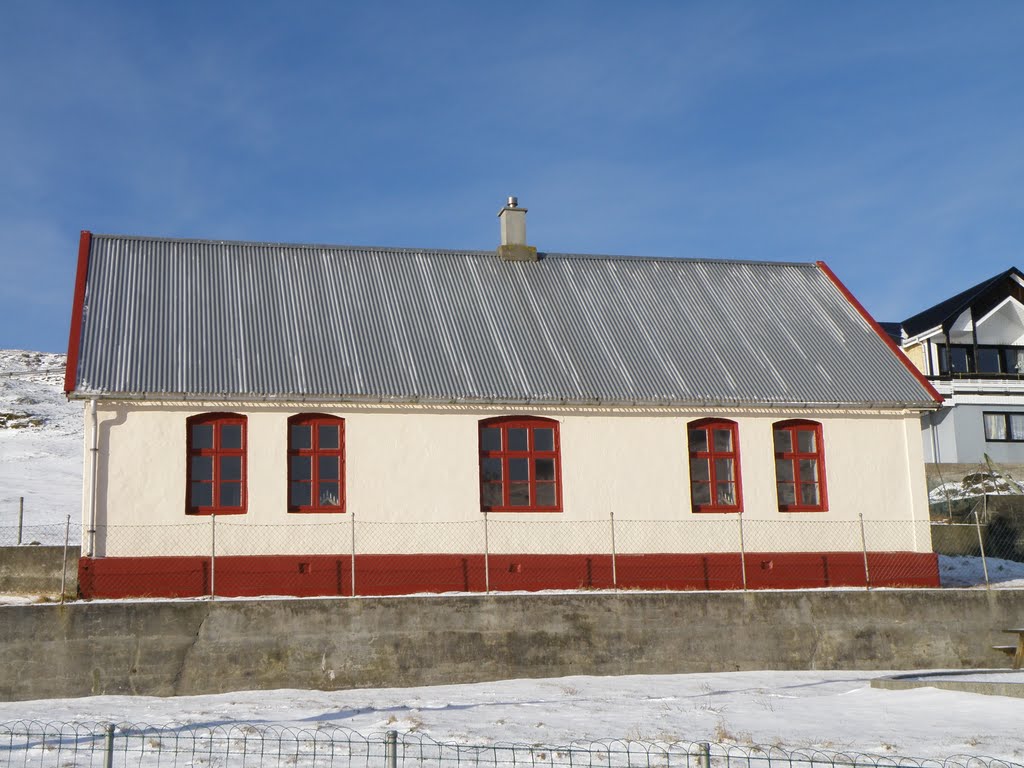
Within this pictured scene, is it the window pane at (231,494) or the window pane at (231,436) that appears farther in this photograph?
the window pane at (231,436)

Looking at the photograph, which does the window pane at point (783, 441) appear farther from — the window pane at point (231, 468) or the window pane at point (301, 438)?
the window pane at point (231, 468)

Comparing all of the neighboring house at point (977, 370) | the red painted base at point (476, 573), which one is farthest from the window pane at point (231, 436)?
the neighboring house at point (977, 370)

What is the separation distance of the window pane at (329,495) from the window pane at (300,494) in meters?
0.26

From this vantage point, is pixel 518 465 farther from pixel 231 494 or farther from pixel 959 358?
pixel 959 358

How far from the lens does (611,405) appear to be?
22.0m

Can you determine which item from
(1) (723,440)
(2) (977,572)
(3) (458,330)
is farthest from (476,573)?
(2) (977,572)

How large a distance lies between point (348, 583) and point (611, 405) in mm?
5975

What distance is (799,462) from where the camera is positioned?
22859 mm

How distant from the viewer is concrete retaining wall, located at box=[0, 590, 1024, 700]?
1695 cm

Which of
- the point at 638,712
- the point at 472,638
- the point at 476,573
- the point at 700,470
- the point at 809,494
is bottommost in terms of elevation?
the point at 638,712

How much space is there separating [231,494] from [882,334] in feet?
47.3

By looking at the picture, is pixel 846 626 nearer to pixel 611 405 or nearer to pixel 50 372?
pixel 611 405

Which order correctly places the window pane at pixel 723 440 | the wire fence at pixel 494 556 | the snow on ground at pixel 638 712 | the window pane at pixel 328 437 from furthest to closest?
the window pane at pixel 723 440, the window pane at pixel 328 437, the wire fence at pixel 494 556, the snow on ground at pixel 638 712

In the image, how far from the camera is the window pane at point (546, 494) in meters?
21.5
